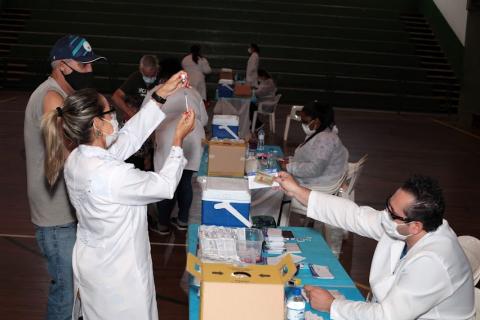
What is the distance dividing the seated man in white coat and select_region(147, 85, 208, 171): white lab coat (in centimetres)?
357

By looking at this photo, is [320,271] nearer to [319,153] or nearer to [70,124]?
[70,124]

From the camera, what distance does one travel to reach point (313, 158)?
589 centimetres

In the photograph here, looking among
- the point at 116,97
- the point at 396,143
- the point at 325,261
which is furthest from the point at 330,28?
the point at 325,261

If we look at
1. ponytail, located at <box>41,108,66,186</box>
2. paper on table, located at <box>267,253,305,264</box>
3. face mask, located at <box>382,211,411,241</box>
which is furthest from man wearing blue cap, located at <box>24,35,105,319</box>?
face mask, located at <box>382,211,411,241</box>

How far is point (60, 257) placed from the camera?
137 inches

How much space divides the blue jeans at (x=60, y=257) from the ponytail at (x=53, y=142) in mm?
523

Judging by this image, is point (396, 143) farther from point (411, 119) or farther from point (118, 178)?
point (118, 178)

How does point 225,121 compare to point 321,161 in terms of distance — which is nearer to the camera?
point 321,161

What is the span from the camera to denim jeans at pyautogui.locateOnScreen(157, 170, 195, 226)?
6.63 metres

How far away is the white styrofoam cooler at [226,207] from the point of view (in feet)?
13.0

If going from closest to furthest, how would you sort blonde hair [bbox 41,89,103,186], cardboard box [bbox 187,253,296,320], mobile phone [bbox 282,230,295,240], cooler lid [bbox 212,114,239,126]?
cardboard box [bbox 187,253,296,320] < blonde hair [bbox 41,89,103,186] < mobile phone [bbox 282,230,295,240] < cooler lid [bbox 212,114,239,126]

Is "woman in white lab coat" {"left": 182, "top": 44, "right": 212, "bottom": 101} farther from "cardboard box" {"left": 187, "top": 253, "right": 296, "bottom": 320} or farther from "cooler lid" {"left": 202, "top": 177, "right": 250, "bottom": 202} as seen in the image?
"cardboard box" {"left": 187, "top": 253, "right": 296, "bottom": 320}

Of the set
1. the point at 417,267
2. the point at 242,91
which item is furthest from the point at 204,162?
the point at 242,91

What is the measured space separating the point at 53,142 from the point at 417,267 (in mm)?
1574
